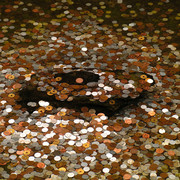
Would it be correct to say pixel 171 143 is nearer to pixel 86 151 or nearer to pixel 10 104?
pixel 86 151

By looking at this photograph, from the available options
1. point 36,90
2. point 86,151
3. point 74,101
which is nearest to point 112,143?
point 86,151

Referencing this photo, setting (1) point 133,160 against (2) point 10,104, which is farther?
(2) point 10,104

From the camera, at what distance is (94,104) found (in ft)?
9.28

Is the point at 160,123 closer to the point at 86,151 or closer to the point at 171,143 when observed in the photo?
the point at 171,143

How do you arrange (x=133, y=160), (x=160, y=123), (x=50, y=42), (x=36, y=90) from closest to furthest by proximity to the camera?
1. (x=133, y=160)
2. (x=160, y=123)
3. (x=36, y=90)
4. (x=50, y=42)

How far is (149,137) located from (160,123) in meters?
0.12

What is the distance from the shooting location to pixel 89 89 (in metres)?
2.92

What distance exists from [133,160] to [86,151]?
0.23 meters

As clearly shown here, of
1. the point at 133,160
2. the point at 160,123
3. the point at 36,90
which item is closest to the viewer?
the point at 133,160

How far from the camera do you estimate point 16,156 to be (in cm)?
255

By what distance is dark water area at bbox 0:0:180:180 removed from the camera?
8.30ft

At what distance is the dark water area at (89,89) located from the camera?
8.30 feet

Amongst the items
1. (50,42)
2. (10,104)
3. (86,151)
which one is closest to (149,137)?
(86,151)

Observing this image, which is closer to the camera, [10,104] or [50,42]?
[10,104]
